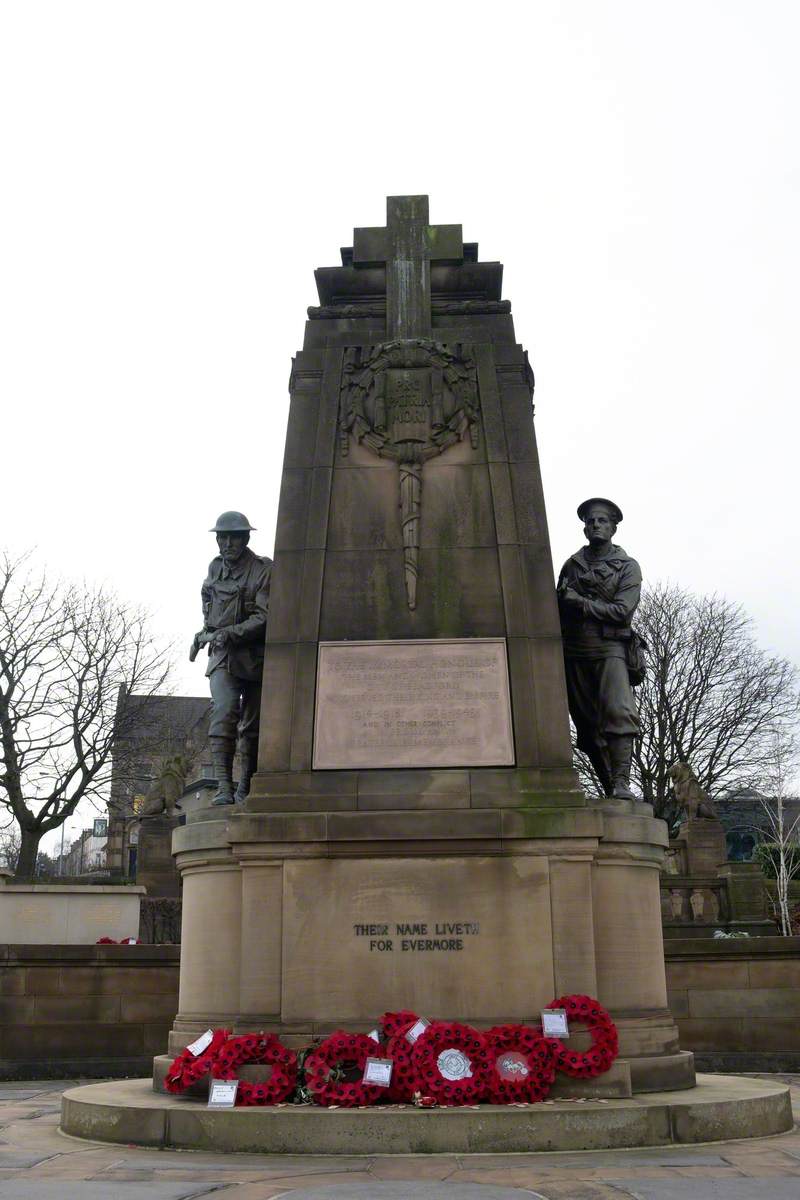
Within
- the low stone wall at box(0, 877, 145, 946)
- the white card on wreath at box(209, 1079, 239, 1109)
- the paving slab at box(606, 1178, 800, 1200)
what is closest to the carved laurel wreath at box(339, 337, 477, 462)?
the white card on wreath at box(209, 1079, 239, 1109)

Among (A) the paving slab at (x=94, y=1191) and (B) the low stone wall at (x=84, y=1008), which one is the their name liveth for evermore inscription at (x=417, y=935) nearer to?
(A) the paving slab at (x=94, y=1191)

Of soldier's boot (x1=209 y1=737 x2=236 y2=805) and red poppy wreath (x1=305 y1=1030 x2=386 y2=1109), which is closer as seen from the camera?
red poppy wreath (x1=305 y1=1030 x2=386 y2=1109)

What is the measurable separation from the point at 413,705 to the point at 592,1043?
3051 mm

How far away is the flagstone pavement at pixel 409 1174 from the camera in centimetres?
617

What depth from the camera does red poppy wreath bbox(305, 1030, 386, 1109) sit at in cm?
818

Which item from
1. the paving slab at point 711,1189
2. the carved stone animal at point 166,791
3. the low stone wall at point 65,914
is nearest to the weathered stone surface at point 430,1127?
the paving slab at point 711,1189

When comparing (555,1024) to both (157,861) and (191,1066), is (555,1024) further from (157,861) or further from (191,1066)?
(157,861)

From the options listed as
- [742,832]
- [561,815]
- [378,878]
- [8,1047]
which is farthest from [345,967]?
[742,832]

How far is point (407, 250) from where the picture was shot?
12094 millimetres

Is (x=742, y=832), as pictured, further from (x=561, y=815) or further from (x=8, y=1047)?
(x=561, y=815)

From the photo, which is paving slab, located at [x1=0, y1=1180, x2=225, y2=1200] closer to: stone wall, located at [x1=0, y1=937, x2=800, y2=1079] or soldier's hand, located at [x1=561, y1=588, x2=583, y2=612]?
soldier's hand, located at [x1=561, y1=588, x2=583, y2=612]

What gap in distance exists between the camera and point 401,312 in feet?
38.7

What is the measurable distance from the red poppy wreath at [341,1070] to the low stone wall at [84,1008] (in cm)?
797

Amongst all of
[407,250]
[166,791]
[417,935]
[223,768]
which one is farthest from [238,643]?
[166,791]
